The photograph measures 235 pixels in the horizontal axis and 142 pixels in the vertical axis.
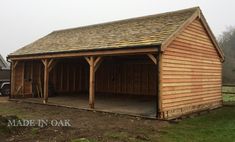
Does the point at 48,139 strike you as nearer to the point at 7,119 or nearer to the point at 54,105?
the point at 7,119

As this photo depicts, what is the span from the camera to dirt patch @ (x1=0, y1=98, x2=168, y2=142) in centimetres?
759

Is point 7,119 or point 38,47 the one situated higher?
point 38,47

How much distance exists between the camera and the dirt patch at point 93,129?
759 cm

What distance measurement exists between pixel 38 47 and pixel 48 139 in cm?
1142

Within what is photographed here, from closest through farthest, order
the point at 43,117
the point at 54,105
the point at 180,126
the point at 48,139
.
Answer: the point at 48,139 → the point at 180,126 → the point at 43,117 → the point at 54,105

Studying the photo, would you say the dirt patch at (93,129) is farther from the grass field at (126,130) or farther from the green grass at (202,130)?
the green grass at (202,130)

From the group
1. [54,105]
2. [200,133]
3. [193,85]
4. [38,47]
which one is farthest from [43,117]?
[38,47]

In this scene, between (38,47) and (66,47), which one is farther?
(38,47)

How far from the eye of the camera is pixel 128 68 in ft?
61.5

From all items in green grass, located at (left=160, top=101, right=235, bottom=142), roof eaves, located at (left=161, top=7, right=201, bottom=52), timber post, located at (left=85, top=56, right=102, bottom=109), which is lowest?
green grass, located at (left=160, top=101, right=235, bottom=142)

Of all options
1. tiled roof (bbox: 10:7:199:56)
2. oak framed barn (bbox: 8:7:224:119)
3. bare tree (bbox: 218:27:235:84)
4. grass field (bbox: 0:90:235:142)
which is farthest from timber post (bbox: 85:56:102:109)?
bare tree (bbox: 218:27:235:84)

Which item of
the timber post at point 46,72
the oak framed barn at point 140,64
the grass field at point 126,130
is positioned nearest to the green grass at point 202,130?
the grass field at point 126,130

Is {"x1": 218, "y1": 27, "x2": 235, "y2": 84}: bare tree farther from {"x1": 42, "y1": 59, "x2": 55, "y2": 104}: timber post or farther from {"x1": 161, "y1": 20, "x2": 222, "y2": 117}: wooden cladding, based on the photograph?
{"x1": 42, "y1": 59, "x2": 55, "y2": 104}: timber post

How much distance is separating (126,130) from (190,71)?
5.45 m
